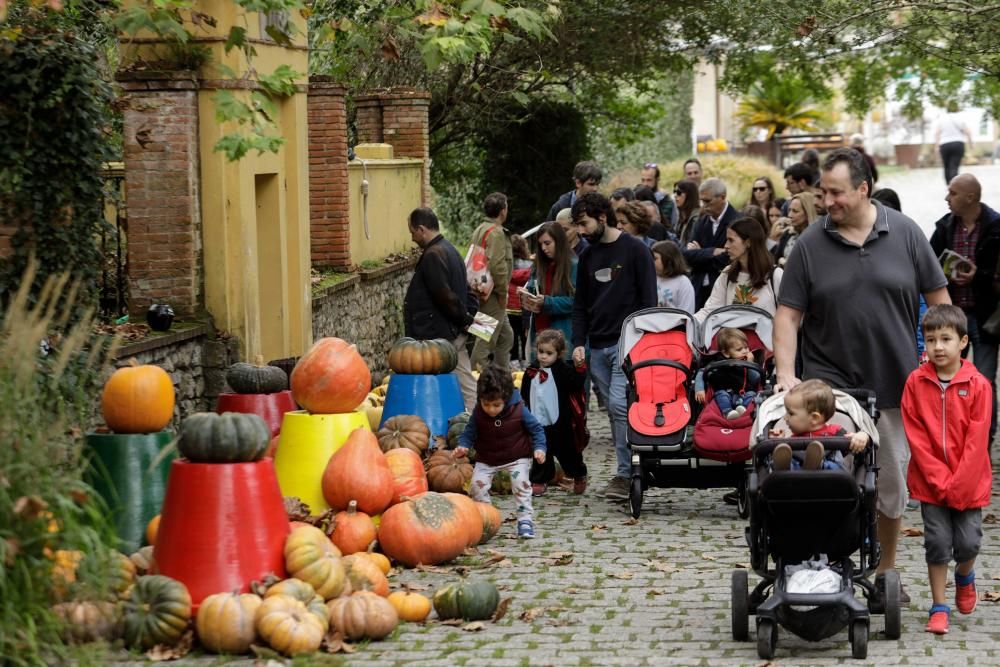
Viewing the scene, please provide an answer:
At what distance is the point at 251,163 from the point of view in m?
12.6

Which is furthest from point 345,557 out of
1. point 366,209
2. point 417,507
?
point 366,209

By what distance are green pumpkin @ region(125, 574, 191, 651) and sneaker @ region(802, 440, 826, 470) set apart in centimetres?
298

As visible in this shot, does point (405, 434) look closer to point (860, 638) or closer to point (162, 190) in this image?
point (162, 190)

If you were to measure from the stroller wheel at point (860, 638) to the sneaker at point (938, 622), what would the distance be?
1.99 ft

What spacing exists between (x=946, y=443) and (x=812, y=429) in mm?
718

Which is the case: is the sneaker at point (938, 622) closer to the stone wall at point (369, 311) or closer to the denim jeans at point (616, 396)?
the denim jeans at point (616, 396)

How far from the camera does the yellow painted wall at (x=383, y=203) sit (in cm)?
1792

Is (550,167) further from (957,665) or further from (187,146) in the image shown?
(957,665)

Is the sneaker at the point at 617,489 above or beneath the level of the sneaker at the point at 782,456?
beneath

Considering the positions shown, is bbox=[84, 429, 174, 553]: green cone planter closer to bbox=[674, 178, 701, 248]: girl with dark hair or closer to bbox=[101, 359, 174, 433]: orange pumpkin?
bbox=[101, 359, 174, 433]: orange pumpkin

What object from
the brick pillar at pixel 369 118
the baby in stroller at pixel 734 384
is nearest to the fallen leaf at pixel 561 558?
the baby in stroller at pixel 734 384

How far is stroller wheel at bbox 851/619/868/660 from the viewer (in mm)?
→ 6914

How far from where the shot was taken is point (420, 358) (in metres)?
12.0

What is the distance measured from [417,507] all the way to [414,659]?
2177mm
